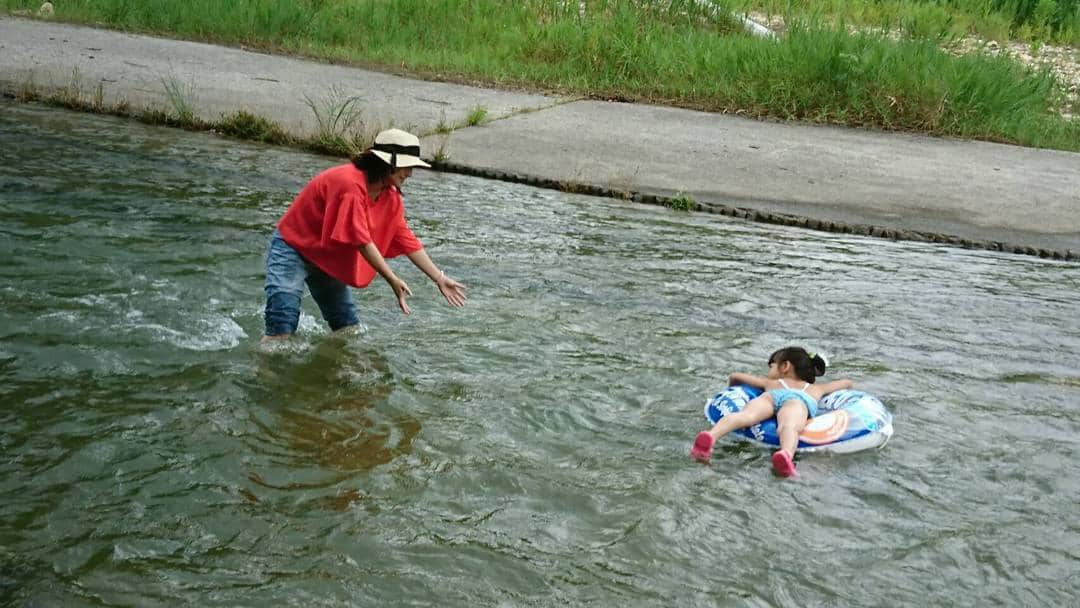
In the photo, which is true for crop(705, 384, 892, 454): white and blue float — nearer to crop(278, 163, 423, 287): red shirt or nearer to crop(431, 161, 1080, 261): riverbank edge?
crop(278, 163, 423, 287): red shirt

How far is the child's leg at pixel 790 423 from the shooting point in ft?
18.1

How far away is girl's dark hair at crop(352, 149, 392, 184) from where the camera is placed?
6.01 m

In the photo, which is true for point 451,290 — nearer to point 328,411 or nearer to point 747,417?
point 328,411

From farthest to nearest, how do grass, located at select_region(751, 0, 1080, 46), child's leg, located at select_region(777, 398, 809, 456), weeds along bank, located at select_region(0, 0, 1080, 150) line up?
grass, located at select_region(751, 0, 1080, 46)
weeds along bank, located at select_region(0, 0, 1080, 150)
child's leg, located at select_region(777, 398, 809, 456)

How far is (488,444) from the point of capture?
17.9ft

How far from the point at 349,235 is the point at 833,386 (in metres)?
2.45

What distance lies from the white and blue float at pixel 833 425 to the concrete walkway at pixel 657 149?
388cm

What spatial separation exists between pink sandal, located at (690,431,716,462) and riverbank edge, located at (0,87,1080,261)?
4.39 metres

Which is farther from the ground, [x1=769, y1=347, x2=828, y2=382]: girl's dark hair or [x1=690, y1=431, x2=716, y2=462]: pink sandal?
[x1=769, y1=347, x2=828, y2=382]: girl's dark hair

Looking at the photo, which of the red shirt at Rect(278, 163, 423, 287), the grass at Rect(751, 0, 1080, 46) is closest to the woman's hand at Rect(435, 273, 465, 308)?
the red shirt at Rect(278, 163, 423, 287)

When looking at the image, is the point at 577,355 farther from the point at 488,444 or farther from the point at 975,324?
the point at 975,324

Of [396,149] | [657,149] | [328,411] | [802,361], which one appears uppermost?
[396,149]

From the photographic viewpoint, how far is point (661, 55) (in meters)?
13.5

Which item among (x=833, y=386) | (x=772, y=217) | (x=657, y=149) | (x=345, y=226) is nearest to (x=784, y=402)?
(x=833, y=386)
